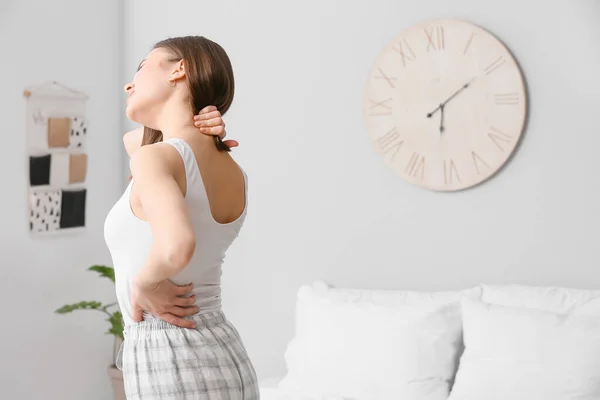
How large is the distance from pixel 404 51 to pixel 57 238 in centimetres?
177

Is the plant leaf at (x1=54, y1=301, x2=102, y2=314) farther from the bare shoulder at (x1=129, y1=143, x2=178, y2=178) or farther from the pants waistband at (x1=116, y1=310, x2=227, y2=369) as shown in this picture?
the bare shoulder at (x1=129, y1=143, x2=178, y2=178)

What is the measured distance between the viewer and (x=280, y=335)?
352cm

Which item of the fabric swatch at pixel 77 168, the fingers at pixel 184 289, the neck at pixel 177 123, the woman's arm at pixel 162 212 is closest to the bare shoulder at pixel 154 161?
the woman's arm at pixel 162 212

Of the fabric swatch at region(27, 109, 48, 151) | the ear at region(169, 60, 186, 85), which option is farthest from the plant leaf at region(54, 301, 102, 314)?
the ear at region(169, 60, 186, 85)

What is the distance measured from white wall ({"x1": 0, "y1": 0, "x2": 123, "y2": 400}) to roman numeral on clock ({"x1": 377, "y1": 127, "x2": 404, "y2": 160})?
4.82ft

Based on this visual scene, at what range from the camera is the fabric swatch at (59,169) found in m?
3.61

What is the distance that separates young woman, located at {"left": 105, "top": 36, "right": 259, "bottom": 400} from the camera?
4.46 ft

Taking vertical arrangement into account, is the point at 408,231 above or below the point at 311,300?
above

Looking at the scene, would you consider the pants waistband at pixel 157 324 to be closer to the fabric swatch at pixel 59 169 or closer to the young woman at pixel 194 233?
the young woman at pixel 194 233

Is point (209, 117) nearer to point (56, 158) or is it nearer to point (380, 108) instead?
point (380, 108)

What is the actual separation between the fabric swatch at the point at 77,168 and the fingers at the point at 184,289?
243 centimetres

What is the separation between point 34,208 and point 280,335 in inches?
48.1

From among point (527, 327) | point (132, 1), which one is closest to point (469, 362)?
point (527, 327)

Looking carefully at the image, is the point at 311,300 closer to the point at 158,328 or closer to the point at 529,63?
the point at 529,63
